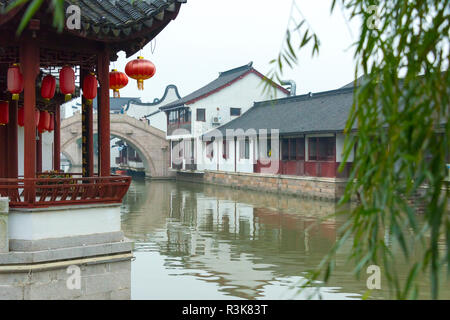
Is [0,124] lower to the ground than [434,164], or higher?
higher

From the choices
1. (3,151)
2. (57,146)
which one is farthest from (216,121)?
(3,151)

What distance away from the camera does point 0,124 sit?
383 inches

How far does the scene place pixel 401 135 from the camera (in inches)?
89.5

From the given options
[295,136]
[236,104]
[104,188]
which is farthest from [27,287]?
[236,104]

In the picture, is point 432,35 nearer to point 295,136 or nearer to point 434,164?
point 434,164

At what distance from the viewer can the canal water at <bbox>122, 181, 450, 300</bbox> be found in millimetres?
8484

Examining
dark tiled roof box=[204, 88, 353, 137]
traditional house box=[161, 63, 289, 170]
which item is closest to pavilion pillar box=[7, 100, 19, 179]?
dark tiled roof box=[204, 88, 353, 137]

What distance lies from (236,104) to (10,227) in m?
29.1

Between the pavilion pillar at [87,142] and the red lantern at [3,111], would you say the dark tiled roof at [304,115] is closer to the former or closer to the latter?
the red lantern at [3,111]

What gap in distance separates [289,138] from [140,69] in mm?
18322

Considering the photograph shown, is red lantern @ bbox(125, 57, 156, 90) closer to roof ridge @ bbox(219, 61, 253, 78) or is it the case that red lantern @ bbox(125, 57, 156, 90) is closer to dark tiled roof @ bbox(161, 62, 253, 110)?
dark tiled roof @ bbox(161, 62, 253, 110)

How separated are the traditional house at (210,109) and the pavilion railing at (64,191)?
26.4 metres

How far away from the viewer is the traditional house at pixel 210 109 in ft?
111


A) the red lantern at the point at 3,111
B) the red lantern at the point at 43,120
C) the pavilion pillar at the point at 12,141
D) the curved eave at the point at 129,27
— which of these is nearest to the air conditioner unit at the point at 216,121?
the red lantern at the point at 43,120
